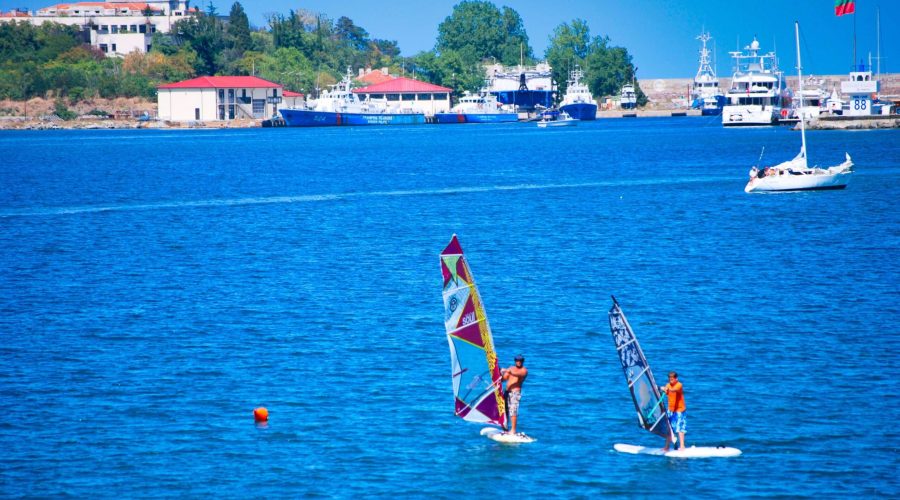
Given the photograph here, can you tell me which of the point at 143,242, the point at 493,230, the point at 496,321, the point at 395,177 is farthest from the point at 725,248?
the point at 395,177

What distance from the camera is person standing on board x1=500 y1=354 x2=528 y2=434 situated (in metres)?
31.0

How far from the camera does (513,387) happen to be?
31.1 metres

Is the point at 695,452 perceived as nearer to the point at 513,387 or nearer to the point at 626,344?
the point at 626,344

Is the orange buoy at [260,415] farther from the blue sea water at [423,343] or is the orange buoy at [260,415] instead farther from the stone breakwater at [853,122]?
the stone breakwater at [853,122]

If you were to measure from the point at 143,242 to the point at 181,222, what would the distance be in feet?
39.9

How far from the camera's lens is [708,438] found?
31.6 meters

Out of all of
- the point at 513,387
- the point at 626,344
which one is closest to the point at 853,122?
the point at 626,344

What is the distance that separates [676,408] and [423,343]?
1483 centimetres

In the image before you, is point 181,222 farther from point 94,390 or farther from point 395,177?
point 94,390

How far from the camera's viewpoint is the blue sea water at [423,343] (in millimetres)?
29828

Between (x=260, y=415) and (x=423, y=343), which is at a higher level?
(x=423, y=343)

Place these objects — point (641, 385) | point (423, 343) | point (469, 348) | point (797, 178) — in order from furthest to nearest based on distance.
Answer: point (797, 178)
point (423, 343)
point (469, 348)
point (641, 385)

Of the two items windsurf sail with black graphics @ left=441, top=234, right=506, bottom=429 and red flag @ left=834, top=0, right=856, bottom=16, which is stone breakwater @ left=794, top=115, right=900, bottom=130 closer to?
red flag @ left=834, top=0, right=856, bottom=16

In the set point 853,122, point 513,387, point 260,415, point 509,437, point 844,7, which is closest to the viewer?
point 513,387
